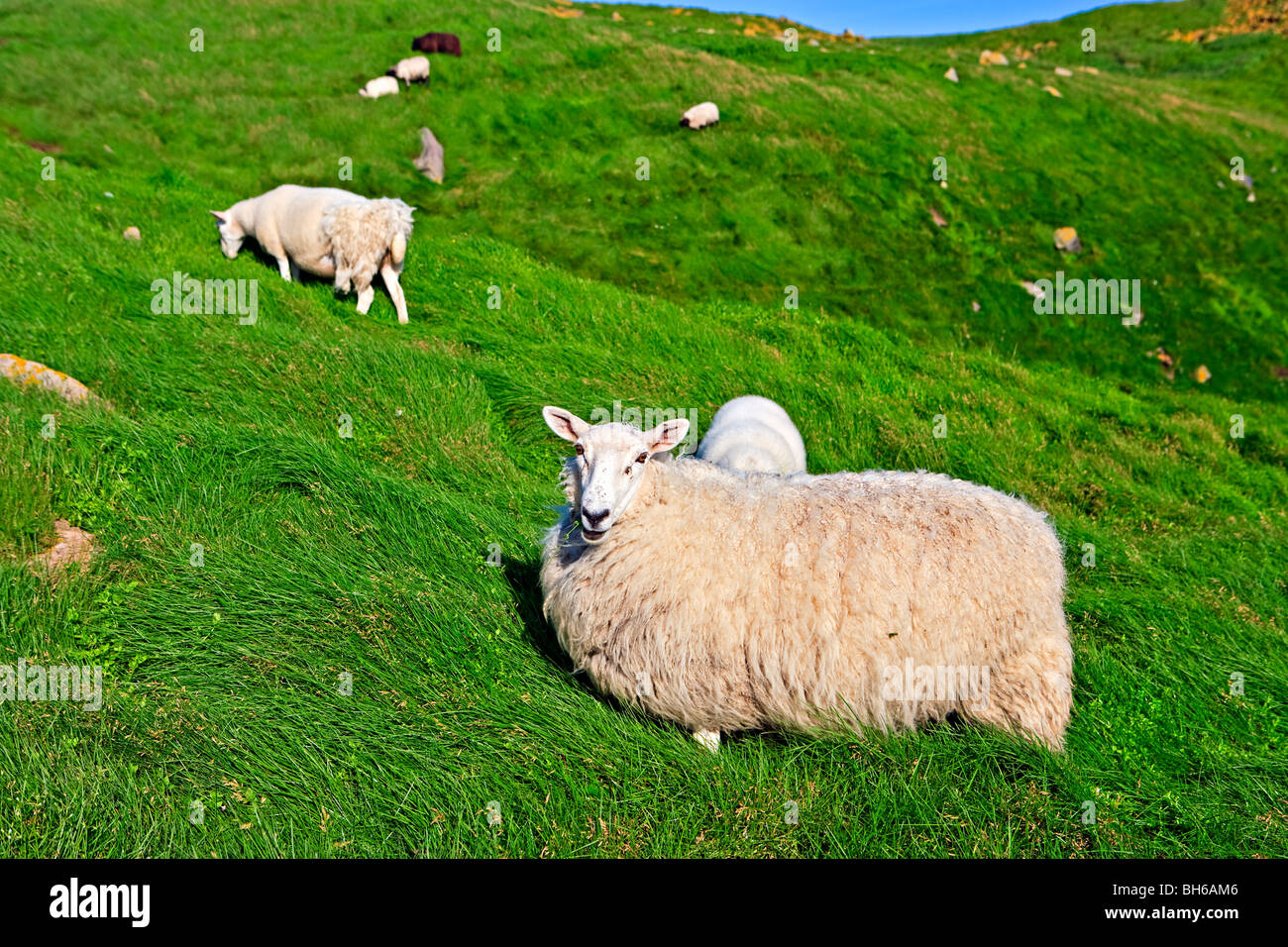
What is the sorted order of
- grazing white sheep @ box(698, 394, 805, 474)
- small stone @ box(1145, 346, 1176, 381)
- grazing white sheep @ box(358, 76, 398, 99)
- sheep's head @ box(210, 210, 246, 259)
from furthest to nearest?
1. grazing white sheep @ box(358, 76, 398, 99)
2. small stone @ box(1145, 346, 1176, 381)
3. sheep's head @ box(210, 210, 246, 259)
4. grazing white sheep @ box(698, 394, 805, 474)

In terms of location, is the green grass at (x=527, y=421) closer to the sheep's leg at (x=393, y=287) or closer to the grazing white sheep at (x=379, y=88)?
the sheep's leg at (x=393, y=287)

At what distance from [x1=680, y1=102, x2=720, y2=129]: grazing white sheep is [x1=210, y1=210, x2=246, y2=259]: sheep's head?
486 inches

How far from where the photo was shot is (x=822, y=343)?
12.8m

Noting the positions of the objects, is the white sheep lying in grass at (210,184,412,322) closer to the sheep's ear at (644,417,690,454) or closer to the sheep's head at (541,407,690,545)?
the sheep's head at (541,407,690,545)

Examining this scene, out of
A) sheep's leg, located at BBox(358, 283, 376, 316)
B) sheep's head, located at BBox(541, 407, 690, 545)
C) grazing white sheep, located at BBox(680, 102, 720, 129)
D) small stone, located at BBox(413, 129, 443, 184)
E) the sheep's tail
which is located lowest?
sheep's head, located at BBox(541, 407, 690, 545)

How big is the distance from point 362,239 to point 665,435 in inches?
324

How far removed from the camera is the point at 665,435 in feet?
14.9

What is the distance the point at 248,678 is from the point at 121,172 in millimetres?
14085

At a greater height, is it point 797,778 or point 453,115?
point 453,115

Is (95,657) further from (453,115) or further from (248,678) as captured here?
(453,115)

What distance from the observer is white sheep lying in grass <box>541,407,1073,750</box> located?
4227mm

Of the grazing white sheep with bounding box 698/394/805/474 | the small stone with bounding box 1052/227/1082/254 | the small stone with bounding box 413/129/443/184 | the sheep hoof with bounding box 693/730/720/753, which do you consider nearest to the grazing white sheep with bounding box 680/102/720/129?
the small stone with bounding box 413/129/443/184

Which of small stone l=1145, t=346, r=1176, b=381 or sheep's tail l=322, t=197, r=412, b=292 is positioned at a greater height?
sheep's tail l=322, t=197, r=412, b=292
